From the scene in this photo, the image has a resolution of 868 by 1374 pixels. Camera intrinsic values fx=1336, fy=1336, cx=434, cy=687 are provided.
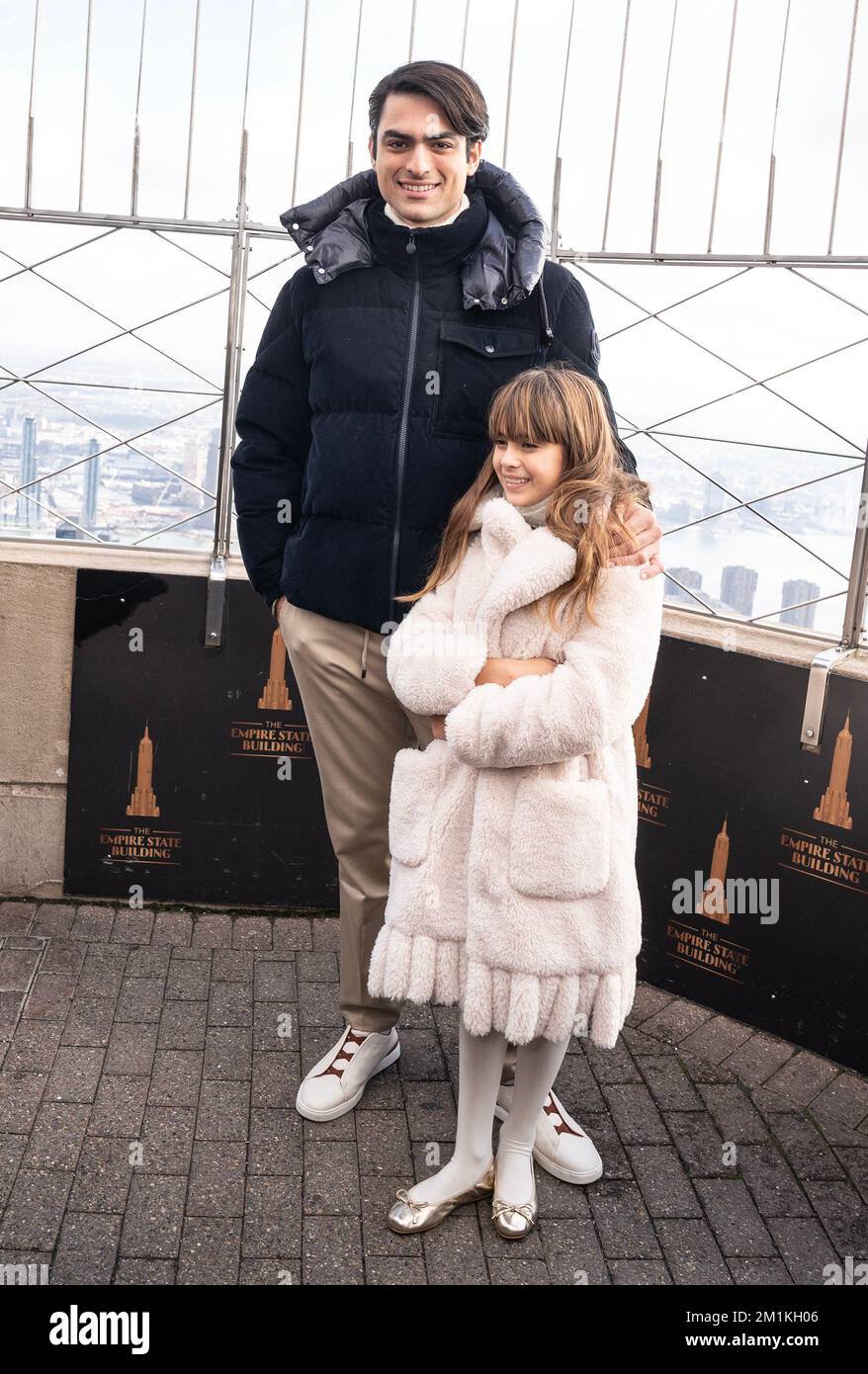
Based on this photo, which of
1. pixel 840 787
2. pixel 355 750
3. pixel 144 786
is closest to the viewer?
pixel 355 750

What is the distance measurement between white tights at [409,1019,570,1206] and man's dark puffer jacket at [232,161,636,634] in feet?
3.36

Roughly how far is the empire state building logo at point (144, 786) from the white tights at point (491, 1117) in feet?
6.09

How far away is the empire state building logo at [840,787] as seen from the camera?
3.66 metres

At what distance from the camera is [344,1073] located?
348cm

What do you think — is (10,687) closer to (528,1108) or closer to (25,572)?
(25,572)

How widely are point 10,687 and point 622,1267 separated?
270 centimetres

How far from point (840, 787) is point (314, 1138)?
5.55 feet

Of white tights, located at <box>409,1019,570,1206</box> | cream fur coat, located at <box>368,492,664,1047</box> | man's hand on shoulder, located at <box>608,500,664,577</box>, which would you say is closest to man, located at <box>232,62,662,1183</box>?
white tights, located at <box>409,1019,570,1206</box>

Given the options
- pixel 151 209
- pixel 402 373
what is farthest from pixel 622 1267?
pixel 151 209

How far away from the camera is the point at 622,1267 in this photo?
114 inches

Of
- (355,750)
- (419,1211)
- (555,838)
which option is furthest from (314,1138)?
(555,838)

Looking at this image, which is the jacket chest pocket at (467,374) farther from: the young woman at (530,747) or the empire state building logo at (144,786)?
the empire state building logo at (144,786)

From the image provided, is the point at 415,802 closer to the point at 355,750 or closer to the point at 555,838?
Answer: the point at 555,838

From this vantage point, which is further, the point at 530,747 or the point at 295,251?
the point at 295,251
